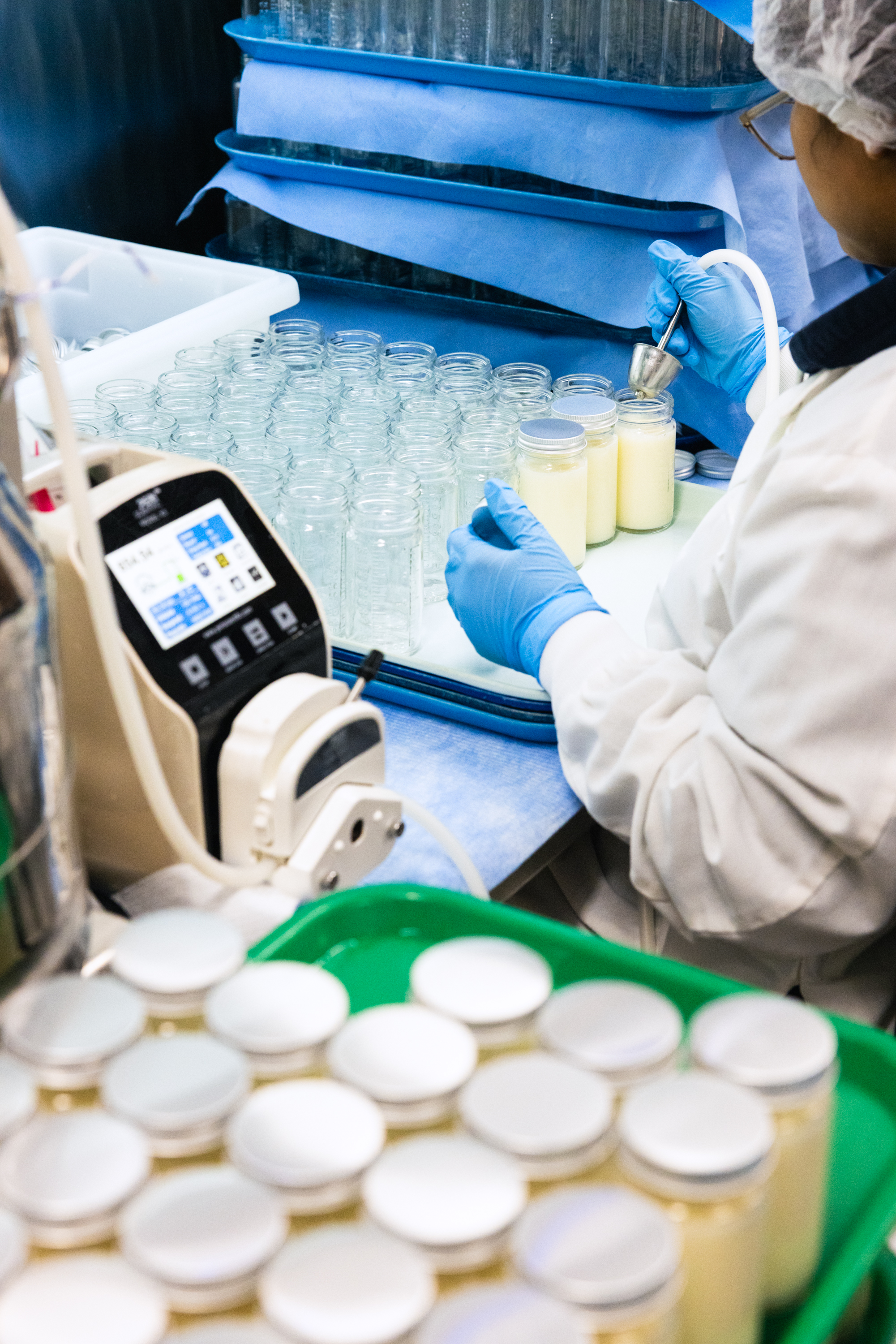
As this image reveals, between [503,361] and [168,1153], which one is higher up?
[168,1153]

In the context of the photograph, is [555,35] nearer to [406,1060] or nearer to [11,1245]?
[406,1060]

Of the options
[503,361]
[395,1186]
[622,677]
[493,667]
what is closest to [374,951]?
[395,1186]

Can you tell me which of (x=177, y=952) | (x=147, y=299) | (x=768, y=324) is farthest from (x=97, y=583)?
(x=147, y=299)

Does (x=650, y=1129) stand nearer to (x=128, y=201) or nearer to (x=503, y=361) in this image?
(x=503, y=361)

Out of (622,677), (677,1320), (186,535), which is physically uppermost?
(186,535)

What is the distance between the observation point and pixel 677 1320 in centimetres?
64

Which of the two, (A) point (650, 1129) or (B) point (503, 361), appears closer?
(A) point (650, 1129)

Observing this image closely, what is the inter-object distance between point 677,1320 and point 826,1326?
0.11 meters

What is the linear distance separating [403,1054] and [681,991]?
0.23 metres

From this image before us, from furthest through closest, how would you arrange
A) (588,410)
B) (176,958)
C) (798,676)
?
(588,410)
(798,676)
(176,958)

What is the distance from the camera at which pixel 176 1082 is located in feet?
2.22

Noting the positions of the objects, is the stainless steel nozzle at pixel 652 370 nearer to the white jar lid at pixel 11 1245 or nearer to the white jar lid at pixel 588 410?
the white jar lid at pixel 588 410

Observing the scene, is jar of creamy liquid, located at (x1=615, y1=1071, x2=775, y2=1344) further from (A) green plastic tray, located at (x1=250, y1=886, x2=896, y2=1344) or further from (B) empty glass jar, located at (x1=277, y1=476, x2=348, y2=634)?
(B) empty glass jar, located at (x1=277, y1=476, x2=348, y2=634)

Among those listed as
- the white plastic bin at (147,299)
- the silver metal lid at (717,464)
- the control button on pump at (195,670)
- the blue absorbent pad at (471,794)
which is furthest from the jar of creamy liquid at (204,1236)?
the silver metal lid at (717,464)
